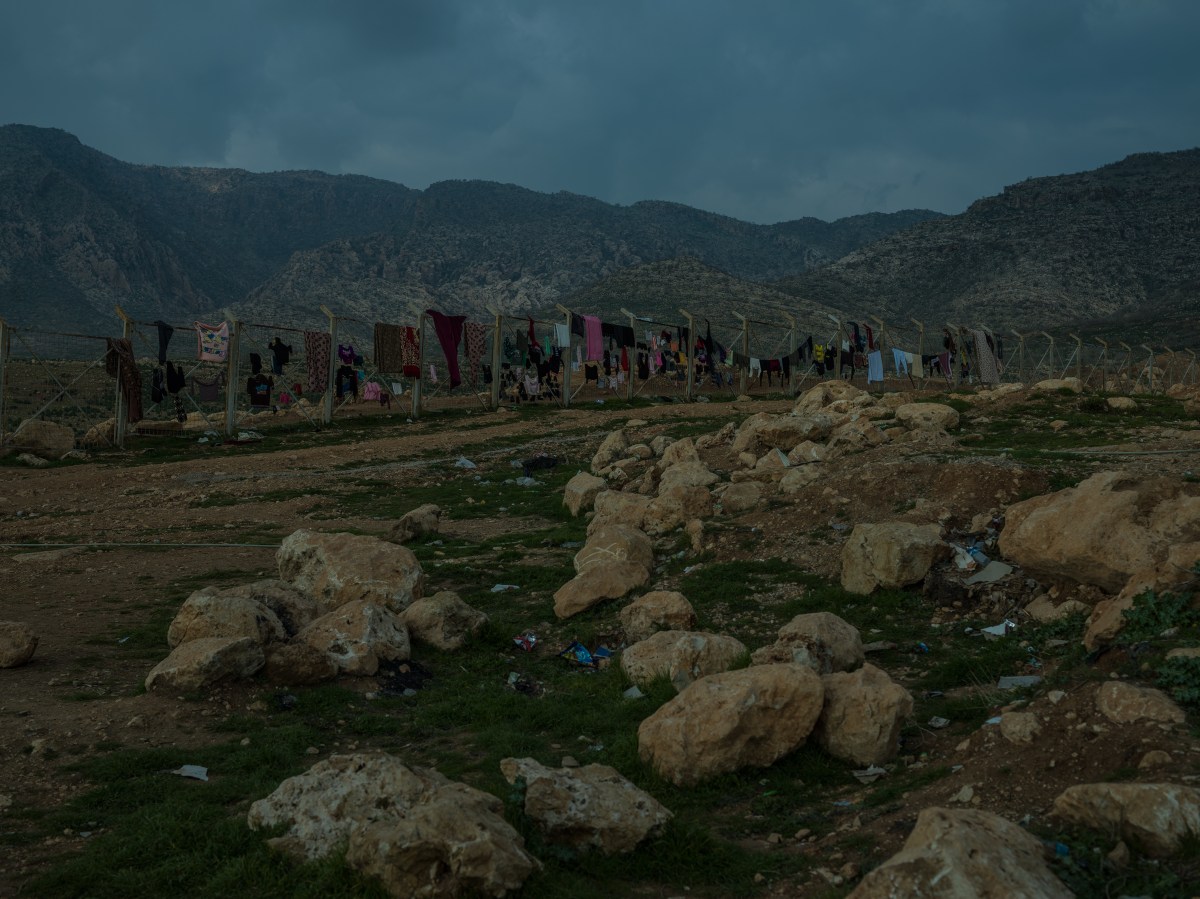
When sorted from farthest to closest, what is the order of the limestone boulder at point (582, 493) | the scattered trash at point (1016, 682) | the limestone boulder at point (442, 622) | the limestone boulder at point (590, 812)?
the limestone boulder at point (582, 493)
the limestone boulder at point (442, 622)
the scattered trash at point (1016, 682)
the limestone boulder at point (590, 812)

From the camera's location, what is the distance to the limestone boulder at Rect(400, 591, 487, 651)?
8.02 metres

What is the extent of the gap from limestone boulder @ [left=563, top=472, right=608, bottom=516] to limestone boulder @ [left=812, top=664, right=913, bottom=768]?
328 inches

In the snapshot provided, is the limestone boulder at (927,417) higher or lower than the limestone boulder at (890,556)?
higher

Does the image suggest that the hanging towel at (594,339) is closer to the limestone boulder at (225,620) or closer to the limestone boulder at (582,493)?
the limestone boulder at (582,493)

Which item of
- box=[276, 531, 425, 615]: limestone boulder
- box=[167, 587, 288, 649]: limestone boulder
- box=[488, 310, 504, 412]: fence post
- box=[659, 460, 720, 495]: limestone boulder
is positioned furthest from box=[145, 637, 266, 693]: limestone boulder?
box=[488, 310, 504, 412]: fence post

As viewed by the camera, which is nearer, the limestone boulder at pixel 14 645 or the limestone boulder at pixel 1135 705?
the limestone boulder at pixel 1135 705

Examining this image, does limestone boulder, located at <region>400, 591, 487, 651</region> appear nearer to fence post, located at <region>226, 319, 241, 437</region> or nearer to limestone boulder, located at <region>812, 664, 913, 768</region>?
limestone boulder, located at <region>812, 664, 913, 768</region>

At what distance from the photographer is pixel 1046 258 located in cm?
8188

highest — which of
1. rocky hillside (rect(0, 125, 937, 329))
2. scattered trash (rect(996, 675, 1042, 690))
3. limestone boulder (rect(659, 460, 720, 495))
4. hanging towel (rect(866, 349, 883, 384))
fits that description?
rocky hillside (rect(0, 125, 937, 329))

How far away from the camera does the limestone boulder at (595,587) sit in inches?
353

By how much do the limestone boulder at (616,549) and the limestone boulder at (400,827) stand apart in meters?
5.20

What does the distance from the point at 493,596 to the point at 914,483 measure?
5119mm

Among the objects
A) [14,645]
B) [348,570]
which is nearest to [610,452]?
[348,570]

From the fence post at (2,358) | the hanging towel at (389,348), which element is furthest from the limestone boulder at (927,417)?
the fence post at (2,358)
